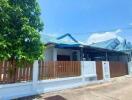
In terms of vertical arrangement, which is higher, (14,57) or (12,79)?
(14,57)

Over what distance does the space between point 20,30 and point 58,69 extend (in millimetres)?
4024

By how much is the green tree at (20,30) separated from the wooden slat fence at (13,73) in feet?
1.44

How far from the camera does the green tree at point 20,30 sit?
28.9ft

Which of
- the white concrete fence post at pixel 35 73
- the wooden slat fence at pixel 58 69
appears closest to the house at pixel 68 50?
the wooden slat fence at pixel 58 69

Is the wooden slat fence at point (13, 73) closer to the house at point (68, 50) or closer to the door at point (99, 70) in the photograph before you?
the house at point (68, 50)

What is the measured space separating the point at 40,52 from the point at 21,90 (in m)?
2.17

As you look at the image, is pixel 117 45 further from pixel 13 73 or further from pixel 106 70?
pixel 13 73

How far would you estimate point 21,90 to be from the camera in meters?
→ 9.83

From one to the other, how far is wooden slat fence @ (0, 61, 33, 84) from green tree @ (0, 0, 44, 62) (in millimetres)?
438

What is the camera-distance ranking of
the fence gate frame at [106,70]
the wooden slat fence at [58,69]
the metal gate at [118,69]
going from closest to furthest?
the wooden slat fence at [58,69]
the fence gate frame at [106,70]
the metal gate at [118,69]

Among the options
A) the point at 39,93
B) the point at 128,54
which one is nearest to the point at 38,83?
the point at 39,93

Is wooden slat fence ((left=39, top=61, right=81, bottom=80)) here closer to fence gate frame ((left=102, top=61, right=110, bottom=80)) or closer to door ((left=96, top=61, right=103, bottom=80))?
door ((left=96, top=61, right=103, bottom=80))

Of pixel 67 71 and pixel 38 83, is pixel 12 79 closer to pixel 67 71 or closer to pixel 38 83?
pixel 38 83

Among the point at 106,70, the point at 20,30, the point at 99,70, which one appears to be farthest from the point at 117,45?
the point at 20,30
